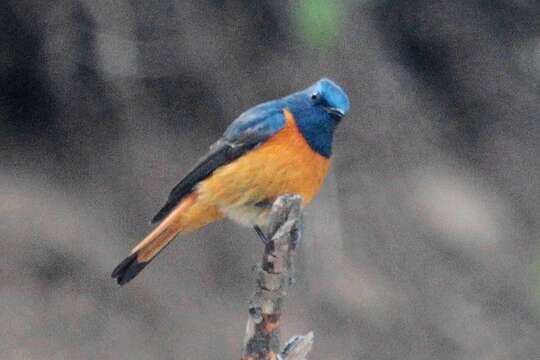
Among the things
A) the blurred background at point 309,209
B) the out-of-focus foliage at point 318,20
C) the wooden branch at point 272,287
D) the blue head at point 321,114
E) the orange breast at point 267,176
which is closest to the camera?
the wooden branch at point 272,287

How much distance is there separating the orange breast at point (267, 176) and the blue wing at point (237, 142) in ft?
0.09

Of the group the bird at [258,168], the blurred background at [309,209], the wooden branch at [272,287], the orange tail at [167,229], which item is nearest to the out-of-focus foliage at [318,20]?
the blurred background at [309,209]

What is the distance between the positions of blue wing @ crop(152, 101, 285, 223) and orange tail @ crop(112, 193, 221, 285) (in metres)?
0.04

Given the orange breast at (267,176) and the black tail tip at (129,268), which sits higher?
the orange breast at (267,176)

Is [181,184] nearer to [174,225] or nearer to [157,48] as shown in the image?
[174,225]

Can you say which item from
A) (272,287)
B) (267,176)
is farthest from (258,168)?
(272,287)

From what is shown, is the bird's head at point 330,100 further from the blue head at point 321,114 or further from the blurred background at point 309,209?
the blurred background at point 309,209

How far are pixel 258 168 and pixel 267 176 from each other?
0.04 m

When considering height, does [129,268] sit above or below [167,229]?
below

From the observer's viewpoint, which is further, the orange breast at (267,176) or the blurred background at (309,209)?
the blurred background at (309,209)

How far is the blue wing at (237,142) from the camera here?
5234 mm

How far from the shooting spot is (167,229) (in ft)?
17.6

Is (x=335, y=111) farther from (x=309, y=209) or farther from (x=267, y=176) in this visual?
(x=309, y=209)

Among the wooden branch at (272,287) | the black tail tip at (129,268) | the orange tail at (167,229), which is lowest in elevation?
the wooden branch at (272,287)
